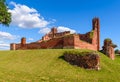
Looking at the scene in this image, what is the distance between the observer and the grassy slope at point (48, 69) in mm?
26211

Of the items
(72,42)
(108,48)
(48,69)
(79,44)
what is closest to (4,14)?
(48,69)

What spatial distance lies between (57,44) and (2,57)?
15.1 metres

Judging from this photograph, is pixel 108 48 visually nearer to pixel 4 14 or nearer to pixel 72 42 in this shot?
pixel 72 42

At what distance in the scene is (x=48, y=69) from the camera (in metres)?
31.1

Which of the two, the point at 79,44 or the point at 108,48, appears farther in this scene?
the point at 79,44

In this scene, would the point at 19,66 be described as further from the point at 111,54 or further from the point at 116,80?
the point at 111,54

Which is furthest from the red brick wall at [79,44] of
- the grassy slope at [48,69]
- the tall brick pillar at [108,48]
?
the grassy slope at [48,69]

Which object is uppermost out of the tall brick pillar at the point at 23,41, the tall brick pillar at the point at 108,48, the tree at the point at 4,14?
the tree at the point at 4,14

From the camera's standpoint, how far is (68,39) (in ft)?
156

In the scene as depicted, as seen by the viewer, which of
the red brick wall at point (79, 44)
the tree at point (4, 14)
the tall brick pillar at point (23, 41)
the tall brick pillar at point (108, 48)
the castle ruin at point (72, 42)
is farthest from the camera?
the tall brick pillar at point (23, 41)

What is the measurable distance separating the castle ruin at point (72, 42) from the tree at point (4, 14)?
13879 millimetres

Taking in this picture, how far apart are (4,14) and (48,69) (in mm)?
12325

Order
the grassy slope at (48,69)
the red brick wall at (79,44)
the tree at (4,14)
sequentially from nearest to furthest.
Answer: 1. the grassy slope at (48,69)
2. the tree at (4,14)
3. the red brick wall at (79,44)

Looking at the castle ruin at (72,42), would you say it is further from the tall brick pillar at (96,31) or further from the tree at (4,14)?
the tree at (4,14)
